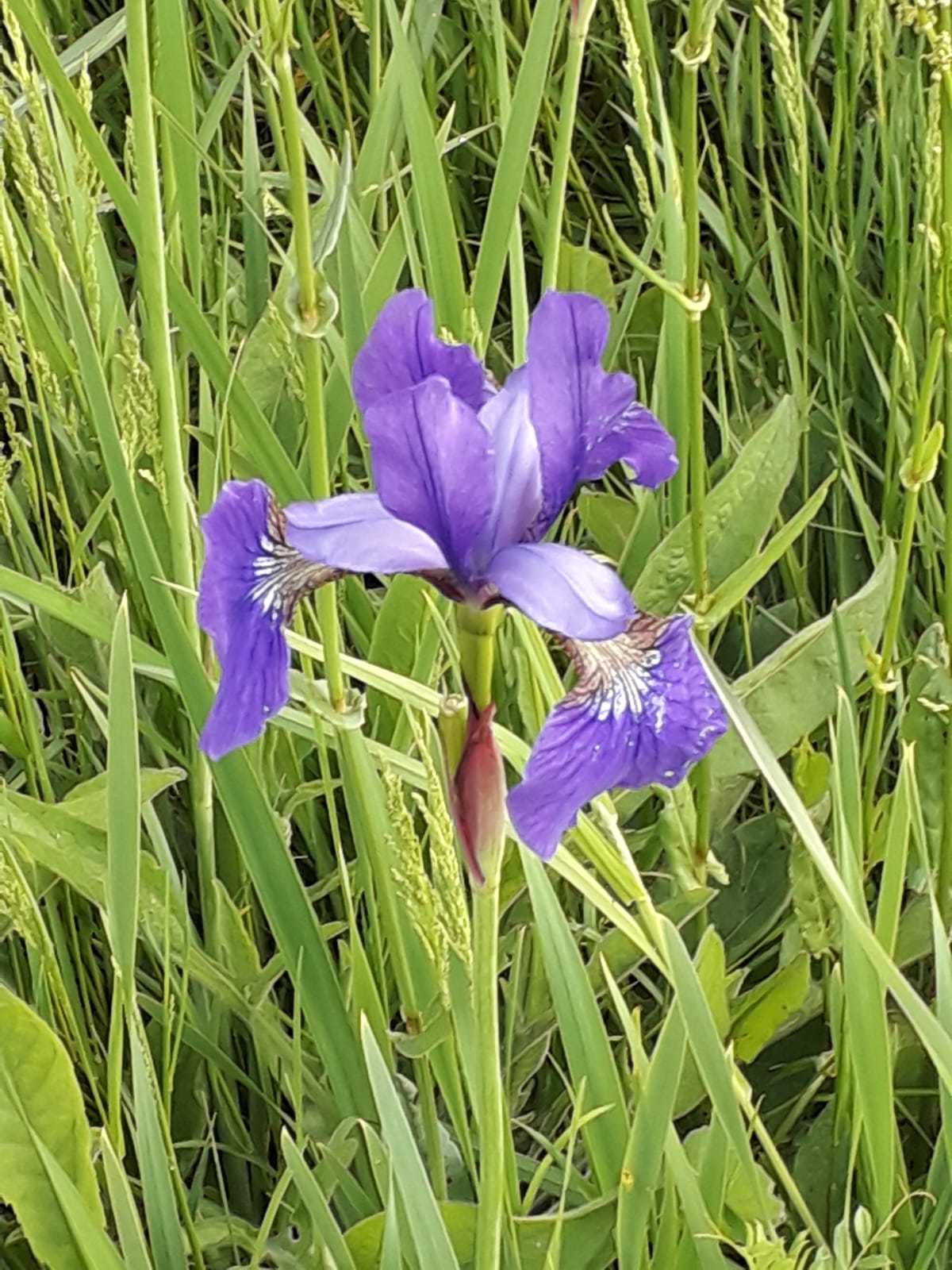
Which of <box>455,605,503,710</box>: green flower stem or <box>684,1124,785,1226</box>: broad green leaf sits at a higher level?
<box>455,605,503,710</box>: green flower stem

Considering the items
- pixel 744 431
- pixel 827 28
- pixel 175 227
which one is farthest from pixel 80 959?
pixel 827 28

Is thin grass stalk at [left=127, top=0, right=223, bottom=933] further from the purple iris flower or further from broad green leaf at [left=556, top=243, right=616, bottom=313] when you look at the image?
broad green leaf at [left=556, top=243, right=616, bottom=313]

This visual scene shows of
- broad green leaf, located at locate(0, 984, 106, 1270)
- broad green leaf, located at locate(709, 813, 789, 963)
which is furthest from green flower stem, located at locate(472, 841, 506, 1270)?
broad green leaf, located at locate(709, 813, 789, 963)

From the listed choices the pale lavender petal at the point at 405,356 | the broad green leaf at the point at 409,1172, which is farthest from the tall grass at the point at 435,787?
the pale lavender petal at the point at 405,356

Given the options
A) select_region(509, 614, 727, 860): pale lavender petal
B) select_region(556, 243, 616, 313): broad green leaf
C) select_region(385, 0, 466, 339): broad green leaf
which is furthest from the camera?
select_region(556, 243, 616, 313): broad green leaf

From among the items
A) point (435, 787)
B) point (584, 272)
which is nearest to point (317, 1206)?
point (435, 787)

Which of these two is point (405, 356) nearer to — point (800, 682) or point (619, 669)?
point (619, 669)

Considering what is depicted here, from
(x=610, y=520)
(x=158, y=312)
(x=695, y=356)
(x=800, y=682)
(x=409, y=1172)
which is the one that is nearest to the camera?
(x=409, y=1172)
